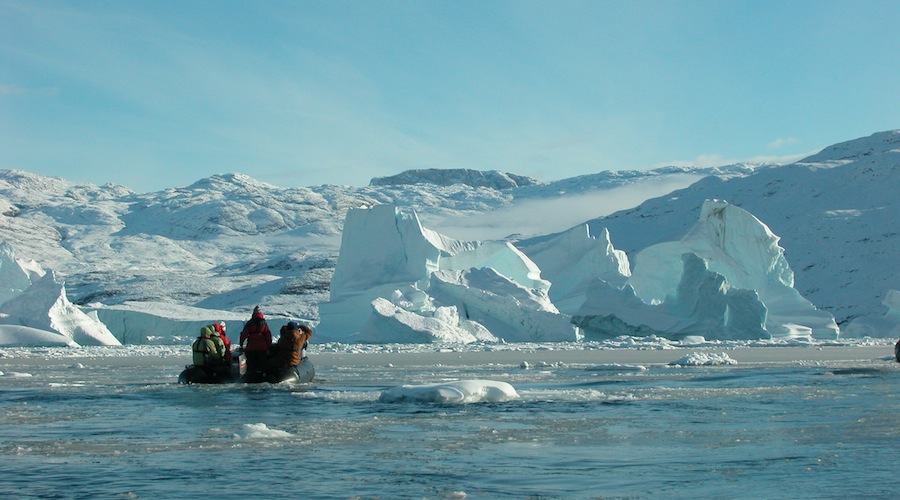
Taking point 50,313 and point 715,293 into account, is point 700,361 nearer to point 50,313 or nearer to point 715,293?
point 715,293

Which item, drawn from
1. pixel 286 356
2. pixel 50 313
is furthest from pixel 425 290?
pixel 286 356

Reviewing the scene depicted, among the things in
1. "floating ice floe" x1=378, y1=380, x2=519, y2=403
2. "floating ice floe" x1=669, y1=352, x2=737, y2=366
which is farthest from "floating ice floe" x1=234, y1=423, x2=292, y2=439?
"floating ice floe" x1=669, y1=352, x2=737, y2=366

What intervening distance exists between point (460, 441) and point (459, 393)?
329 centimetres

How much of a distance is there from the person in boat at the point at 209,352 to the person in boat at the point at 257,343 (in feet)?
1.25

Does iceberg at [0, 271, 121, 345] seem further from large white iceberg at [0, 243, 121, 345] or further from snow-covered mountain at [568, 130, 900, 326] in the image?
snow-covered mountain at [568, 130, 900, 326]

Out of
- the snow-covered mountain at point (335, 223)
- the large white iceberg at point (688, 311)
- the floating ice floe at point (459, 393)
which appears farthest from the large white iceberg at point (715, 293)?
the floating ice floe at point (459, 393)

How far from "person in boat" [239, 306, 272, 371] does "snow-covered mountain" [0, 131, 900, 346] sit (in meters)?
30.3

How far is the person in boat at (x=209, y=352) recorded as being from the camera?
46.1 ft

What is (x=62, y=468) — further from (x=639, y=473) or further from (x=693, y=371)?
(x=693, y=371)

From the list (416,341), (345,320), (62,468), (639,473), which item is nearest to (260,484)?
(62,468)

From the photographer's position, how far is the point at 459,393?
11102 mm

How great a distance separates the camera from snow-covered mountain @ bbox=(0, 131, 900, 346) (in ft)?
A: 207

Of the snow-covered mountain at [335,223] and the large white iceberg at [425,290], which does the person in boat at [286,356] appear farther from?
the snow-covered mountain at [335,223]

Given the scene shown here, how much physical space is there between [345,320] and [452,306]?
582 cm
